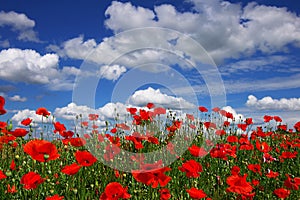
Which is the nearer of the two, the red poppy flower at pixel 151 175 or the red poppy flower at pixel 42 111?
the red poppy flower at pixel 151 175

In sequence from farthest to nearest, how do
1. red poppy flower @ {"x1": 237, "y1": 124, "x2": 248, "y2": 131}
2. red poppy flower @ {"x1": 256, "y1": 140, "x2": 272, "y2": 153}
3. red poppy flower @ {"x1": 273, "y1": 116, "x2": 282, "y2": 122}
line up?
red poppy flower @ {"x1": 273, "y1": 116, "x2": 282, "y2": 122} < red poppy flower @ {"x1": 237, "y1": 124, "x2": 248, "y2": 131} < red poppy flower @ {"x1": 256, "y1": 140, "x2": 272, "y2": 153}

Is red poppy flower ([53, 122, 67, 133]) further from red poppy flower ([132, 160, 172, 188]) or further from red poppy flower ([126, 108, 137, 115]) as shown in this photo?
red poppy flower ([132, 160, 172, 188])

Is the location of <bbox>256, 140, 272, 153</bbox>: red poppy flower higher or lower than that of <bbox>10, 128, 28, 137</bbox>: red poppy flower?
lower

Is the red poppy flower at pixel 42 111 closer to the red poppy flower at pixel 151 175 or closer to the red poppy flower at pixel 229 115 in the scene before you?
the red poppy flower at pixel 151 175

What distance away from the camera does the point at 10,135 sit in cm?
403

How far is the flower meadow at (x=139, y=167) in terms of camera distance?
2.77 metres

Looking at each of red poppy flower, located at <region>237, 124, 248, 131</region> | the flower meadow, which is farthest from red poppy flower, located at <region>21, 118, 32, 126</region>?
red poppy flower, located at <region>237, 124, 248, 131</region>

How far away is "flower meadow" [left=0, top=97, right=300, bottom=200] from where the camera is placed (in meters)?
2.77

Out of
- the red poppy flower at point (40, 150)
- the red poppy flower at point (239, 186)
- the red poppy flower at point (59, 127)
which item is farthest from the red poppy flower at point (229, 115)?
the red poppy flower at point (40, 150)

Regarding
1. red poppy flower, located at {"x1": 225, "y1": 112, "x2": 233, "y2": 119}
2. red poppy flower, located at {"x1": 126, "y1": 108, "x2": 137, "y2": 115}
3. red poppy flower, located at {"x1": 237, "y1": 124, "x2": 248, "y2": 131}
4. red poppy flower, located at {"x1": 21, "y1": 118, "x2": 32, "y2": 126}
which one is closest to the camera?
red poppy flower, located at {"x1": 21, "y1": 118, "x2": 32, "y2": 126}

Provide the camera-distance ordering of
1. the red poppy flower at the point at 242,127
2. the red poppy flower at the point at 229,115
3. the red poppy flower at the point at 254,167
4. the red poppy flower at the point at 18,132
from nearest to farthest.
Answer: the red poppy flower at the point at 18,132 → the red poppy flower at the point at 254,167 → the red poppy flower at the point at 242,127 → the red poppy flower at the point at 229,115

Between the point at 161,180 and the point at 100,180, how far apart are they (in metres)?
1.85

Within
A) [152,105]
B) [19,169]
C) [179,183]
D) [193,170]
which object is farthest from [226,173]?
[19,169]

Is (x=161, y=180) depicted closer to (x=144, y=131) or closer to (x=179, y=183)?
(x=179, y=183)
